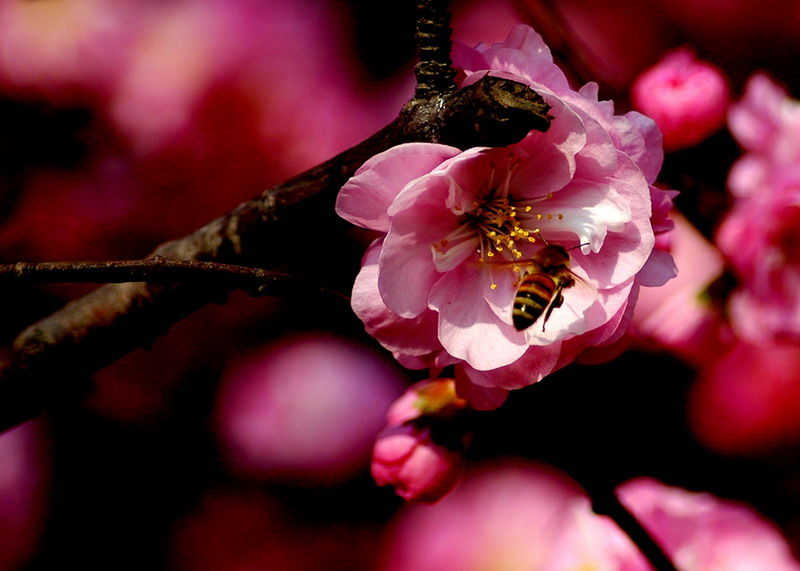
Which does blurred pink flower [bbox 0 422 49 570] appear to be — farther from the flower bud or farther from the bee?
the bee

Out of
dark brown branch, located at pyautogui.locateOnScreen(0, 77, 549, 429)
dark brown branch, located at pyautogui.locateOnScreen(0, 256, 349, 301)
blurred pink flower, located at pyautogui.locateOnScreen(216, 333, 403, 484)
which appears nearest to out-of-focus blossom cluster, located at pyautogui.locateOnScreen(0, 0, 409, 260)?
blurred pink flower, located at pyautogui.locateOnScreen(216, 333, 403, 484)

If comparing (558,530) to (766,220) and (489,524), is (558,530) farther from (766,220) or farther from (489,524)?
(766,220)

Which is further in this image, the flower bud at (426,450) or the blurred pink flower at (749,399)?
the blurred pink flower at (749,399)

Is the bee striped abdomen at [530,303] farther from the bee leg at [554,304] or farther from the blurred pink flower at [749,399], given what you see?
the blurred pink flower at [749,399]

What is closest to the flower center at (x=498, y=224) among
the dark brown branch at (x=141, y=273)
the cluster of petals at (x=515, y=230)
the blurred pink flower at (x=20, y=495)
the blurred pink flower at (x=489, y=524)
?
the cluster of petals at (x=515, y=230)

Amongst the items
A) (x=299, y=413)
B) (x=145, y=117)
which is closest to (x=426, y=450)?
(x=299, y=413)

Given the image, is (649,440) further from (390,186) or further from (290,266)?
(390,186)
